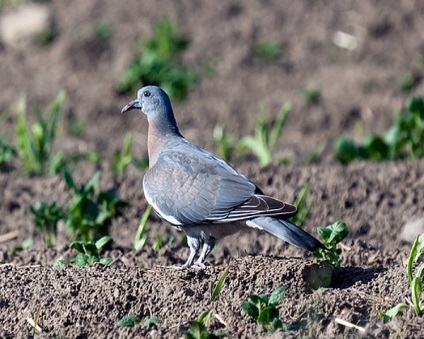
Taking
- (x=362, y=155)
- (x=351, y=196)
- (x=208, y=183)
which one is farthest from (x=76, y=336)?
(x=362, y=155)

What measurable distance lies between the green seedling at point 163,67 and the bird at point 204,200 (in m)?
4.20

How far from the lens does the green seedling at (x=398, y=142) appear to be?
8.19 m

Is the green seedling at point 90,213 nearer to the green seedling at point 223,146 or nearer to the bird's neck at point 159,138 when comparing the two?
the bird's neck at point 159,138

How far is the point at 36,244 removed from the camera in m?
7.10

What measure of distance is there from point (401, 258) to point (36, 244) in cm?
259

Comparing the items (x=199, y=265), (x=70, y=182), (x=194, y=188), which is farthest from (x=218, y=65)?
(x=199, y=265)

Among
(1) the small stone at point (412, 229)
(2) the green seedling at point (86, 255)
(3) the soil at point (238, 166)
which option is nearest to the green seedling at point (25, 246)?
(3) the soil at point (238, 166)

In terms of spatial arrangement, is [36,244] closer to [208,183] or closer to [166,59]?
[208,183]

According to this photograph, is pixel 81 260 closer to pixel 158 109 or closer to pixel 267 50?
pixel 158 109

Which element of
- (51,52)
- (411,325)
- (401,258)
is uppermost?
(411,325)

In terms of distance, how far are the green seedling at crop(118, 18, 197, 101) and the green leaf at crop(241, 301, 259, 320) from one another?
600 cm

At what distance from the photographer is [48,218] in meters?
6.82

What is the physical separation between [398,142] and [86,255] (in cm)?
345

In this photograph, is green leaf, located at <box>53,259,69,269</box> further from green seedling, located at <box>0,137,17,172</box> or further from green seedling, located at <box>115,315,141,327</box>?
green seedling, located at <box>0,137,17,172</box>
